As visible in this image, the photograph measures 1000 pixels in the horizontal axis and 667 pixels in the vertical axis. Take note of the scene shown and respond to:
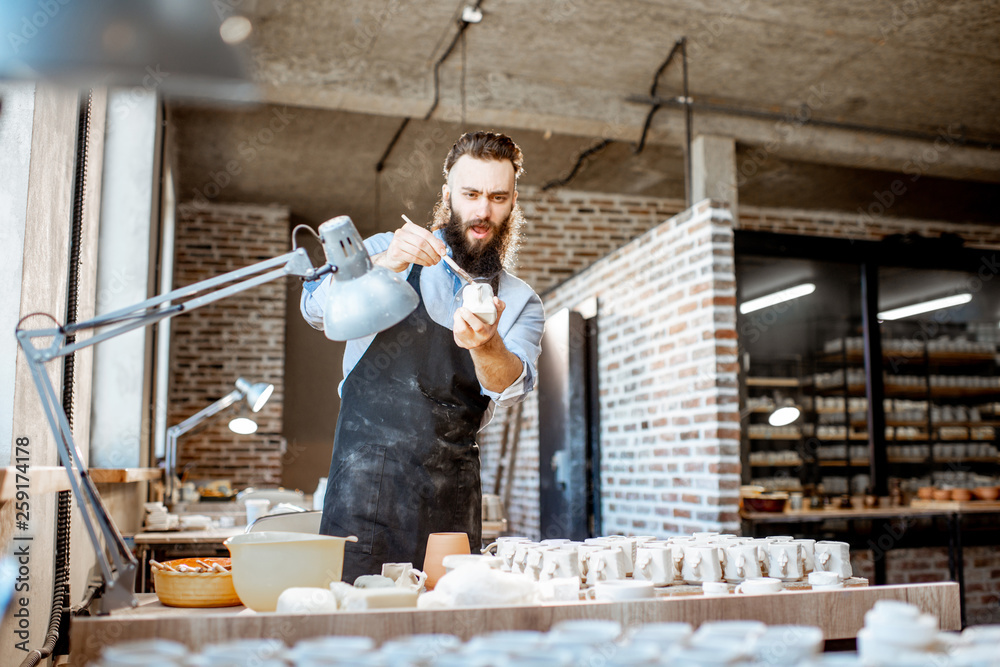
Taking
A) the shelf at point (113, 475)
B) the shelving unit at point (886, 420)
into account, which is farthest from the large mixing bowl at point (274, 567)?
the shelving unit at point (886, 420)

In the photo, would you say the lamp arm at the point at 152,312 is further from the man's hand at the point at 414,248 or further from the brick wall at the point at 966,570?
the brick wall at the point at 966,570

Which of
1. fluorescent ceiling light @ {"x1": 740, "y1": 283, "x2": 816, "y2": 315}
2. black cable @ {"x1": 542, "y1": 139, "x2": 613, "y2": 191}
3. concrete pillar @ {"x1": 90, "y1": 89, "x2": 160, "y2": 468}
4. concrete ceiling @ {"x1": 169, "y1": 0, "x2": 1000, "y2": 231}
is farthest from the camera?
fluorescent ceiling light @ {"x1": 740, "y1": 283, "x2": 816, "y2": 315}

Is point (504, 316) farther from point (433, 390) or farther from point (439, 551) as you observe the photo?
point (439, 551)

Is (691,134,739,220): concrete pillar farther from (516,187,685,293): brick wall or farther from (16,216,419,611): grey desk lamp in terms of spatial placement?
(16,216,419,611): grey desk lamp

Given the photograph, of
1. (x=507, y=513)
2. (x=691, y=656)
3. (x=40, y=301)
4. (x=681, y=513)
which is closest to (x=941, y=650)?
(x=691, y=656)

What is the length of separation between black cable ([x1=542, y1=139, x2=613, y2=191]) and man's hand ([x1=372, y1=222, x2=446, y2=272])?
437cm

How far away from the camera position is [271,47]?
A: 4230mm

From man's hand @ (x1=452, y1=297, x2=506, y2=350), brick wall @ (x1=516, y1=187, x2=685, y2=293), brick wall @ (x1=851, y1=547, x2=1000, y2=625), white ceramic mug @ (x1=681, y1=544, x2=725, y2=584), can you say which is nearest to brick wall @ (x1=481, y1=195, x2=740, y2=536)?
brick wall @ (x1=516, y1=187, x2=685, y2=293)

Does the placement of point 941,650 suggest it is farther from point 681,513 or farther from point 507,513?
point 507,513

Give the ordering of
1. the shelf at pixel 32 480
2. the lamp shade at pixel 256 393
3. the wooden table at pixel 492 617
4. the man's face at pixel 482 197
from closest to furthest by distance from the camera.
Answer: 1. the wooden table at pixel 492 617
2. the shelf at pixel 32 480
3. the man's face at pixel 482 197
4. the lamp shade at pixel 256 393

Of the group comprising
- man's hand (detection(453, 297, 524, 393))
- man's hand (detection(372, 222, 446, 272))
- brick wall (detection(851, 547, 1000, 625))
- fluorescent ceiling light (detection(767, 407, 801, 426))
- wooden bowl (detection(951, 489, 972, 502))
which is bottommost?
brick wall (detection(851, 547, 1000, 625))

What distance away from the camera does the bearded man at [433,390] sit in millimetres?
1782

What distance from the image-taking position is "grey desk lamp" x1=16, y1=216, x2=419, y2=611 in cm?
117

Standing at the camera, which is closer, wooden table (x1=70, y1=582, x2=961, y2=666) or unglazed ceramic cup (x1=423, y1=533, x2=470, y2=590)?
wooden table (x1=70, y1=582, x2=961, y2=666)
